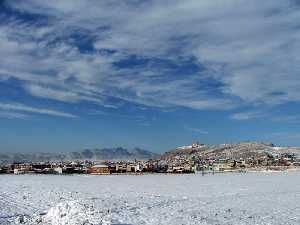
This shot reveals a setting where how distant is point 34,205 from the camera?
3422 centimetres

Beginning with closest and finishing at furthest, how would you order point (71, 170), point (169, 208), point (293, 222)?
point (293, 222), point (169, 208), point (71, 170)

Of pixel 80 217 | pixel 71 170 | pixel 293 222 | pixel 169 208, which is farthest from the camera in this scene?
pixel 71 170

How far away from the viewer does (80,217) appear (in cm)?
2236

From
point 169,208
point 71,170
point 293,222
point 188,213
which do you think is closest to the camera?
point 293,222

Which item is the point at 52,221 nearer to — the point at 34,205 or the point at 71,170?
the point at 34,205

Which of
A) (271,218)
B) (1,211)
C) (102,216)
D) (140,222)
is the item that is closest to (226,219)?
(271,218)

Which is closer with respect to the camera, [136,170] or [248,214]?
[248,214]

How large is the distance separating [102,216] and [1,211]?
9.59 metres

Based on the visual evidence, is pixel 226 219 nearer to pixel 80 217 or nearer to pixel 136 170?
pixel 80 217

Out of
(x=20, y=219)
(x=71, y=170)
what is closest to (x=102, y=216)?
(x=20, y=219)

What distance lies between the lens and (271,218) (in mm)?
27859

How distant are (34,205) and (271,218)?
54.4ft

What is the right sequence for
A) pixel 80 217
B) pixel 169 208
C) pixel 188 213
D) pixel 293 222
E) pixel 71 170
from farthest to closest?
pixel 71 170, pixel 169 208, pixel 188 213, pixel 293 222, pixel 80 217

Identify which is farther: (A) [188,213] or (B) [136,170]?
(B) [136,170]
